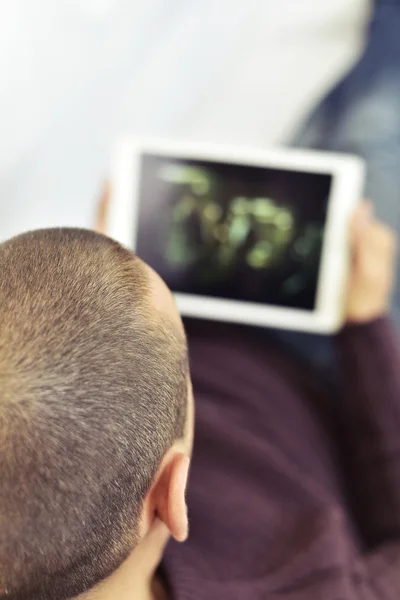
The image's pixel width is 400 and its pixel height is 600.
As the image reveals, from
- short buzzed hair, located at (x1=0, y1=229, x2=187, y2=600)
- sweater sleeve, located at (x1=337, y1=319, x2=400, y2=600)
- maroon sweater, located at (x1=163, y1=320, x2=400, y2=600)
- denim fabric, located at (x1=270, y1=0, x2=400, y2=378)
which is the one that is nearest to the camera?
short buzzed hair, located at (x1=0, y1=229, x2=187, y2=600)

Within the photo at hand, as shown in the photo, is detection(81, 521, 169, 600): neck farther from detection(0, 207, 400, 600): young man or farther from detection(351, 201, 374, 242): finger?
detection(351, 201, 374, 242): finger

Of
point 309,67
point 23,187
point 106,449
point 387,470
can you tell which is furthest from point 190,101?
point 106,449

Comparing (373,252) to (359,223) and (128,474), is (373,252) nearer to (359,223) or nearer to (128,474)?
(359,223)

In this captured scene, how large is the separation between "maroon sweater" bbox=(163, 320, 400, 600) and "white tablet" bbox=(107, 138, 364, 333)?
7 centimetres

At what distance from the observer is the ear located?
0.36 metres

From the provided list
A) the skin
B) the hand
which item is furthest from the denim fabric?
the skin

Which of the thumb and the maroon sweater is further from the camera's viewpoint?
the thumb

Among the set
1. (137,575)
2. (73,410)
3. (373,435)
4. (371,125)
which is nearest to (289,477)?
(373,435)

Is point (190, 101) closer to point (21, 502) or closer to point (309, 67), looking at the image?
point (309, 67)

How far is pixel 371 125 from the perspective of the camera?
81 cm

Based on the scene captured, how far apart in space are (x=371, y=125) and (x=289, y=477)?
18.9 inches

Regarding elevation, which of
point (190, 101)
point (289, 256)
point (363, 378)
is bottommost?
point (363, 378)

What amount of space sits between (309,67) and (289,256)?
45 centimetres

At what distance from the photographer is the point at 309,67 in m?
0.96
